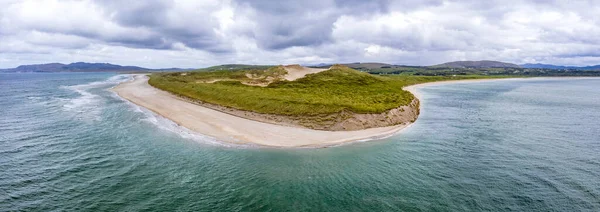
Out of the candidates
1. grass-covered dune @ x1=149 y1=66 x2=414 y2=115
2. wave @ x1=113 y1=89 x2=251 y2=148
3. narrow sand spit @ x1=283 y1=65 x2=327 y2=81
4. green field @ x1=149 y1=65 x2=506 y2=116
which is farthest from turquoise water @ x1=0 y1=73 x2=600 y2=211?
narrow sand spit @ x1=283 y1=65 x2=327 y2=81

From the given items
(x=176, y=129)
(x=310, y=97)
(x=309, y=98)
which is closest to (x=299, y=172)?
(x=176, y=129)

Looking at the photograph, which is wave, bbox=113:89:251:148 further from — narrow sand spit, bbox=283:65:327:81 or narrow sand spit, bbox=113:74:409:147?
narrow sand spit, bbox=283:65:327:81

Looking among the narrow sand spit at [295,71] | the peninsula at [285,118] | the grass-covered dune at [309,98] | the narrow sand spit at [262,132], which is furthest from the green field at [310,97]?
the narrow sand spit at [295,71]

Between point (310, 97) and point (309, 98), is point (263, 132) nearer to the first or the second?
point (309, 98)

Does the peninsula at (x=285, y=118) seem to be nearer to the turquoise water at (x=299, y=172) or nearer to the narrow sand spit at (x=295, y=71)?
the turquoise water at (x=299, y=172)

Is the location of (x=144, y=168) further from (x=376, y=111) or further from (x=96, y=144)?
(x=376, y=111)

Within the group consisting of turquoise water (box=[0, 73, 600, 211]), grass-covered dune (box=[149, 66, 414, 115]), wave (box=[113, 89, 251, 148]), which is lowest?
turquoise water (box=[0, 73, 600, 211])

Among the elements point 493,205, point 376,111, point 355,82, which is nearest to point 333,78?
point 355,82

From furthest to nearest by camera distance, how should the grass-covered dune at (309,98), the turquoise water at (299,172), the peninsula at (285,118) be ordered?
1. the grass-covered dune at (309,98)
2. the peninsula at (285,118)
3. the turquoise water at (299,172)
